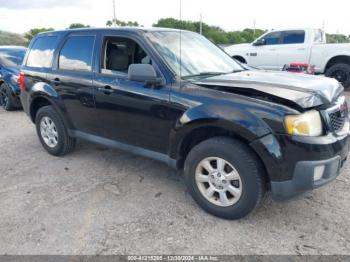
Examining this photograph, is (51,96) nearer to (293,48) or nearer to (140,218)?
(140,218)

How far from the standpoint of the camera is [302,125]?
2707 millimetres

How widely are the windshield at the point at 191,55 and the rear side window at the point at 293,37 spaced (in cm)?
712

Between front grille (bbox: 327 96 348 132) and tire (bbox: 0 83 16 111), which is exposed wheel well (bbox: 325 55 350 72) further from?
tire (bbox: 0 83 16 111)

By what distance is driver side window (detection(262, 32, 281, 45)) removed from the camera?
428 inches

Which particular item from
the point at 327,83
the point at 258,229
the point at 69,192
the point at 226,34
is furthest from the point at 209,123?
the point at 226,34

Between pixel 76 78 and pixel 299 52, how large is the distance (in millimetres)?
8089

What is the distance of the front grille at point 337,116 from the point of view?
9.70ft

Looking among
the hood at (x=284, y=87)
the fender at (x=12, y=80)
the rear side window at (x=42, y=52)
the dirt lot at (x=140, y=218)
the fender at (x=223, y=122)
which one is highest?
the rear side window at (x=42, y=52)

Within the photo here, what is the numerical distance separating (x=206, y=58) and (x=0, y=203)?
2.81 metres

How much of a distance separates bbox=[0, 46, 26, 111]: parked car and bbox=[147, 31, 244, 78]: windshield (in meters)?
5.63

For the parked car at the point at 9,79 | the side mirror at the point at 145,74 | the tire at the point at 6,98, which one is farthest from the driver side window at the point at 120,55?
the tire at the point at 6,98

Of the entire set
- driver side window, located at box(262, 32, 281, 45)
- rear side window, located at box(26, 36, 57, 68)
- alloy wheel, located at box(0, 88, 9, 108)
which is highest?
driver side window, located at box(262, 32, 281, 45)

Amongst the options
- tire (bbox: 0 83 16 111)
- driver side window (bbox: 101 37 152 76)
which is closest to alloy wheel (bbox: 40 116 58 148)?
driver side window (bbox: 101 37 152 76)

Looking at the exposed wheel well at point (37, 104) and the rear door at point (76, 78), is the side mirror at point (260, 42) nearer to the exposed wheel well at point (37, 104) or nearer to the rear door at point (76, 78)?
the rear door at point (76, 78)
